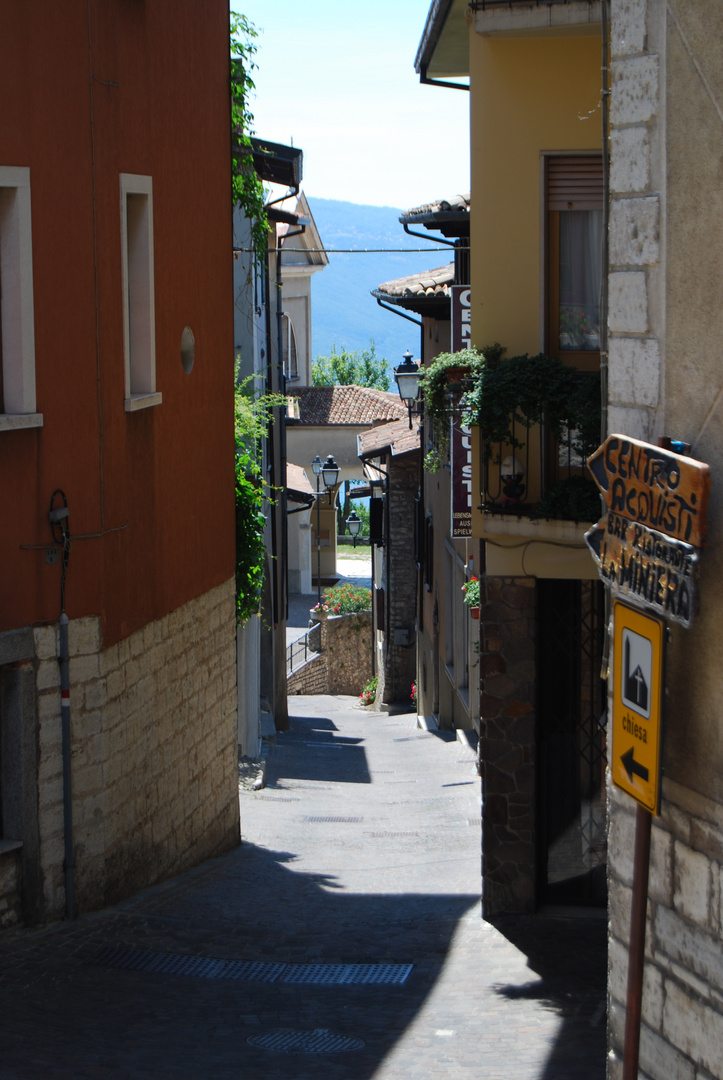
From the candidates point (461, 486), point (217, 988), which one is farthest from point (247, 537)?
point (217, 988)

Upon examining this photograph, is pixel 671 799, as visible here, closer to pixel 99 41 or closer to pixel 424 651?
pixel 99 41

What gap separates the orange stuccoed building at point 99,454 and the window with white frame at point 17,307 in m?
0.01

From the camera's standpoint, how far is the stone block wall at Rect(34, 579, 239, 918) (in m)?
8.67

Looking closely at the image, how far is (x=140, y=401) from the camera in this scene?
32.0 ft

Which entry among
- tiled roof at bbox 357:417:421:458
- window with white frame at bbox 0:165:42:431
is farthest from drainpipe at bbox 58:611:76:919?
tiled roof at bbox 357:417:421:458

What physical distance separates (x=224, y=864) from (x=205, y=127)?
703 centimetres

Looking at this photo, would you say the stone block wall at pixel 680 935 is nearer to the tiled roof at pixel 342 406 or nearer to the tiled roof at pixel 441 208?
the tiled roof at pixel 441 208

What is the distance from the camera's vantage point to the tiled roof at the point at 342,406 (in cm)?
4462

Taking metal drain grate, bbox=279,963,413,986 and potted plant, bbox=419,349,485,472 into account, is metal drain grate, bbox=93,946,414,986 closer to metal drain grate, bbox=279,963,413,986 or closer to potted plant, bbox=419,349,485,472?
metal drain grate, bbox=279,963,413,986

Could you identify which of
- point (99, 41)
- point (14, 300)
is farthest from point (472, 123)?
point (14, 300)

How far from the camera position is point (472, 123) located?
9.73m

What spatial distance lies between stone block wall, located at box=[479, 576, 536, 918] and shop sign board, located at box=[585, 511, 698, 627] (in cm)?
470

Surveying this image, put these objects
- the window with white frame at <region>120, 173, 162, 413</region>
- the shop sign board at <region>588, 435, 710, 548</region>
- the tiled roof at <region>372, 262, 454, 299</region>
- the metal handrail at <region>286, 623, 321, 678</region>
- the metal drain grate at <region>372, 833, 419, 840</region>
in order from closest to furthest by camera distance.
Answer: the shop sign board at <region>588, 435, 710, 548</region> → the window with white frame at <region>120, 173, 162, 413</region> → the metal drain grate at <region>372, 833, 419, 840</region> → the tiled roof at <region>372, 262, 454, 299</region> → the metal handrail at <region>286, 623, 321, 678</region>

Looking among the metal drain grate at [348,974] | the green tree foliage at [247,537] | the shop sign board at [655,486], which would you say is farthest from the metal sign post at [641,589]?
the green tree foliage at [247,537]
